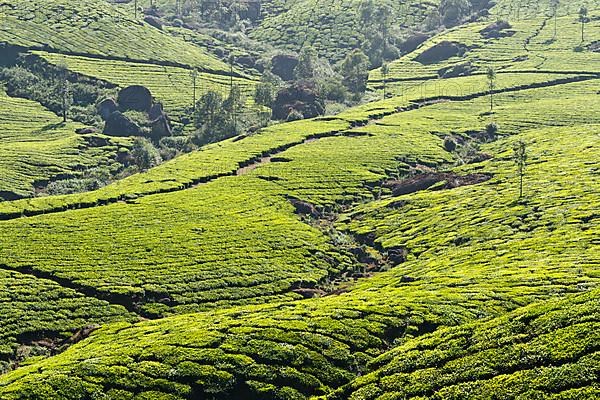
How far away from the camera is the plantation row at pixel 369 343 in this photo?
40.0 m

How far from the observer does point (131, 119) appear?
184000mm

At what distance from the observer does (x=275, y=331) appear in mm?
53000

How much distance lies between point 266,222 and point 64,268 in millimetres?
31125

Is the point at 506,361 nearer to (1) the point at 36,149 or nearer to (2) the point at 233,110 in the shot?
(1) the point at 36,149

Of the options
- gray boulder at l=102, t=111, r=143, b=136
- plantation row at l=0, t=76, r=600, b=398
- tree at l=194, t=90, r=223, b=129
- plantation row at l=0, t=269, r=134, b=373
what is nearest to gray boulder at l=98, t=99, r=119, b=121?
gray boulder at l=102, t=111, r=143, b=136

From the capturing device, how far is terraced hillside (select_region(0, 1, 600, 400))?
44.8 meters

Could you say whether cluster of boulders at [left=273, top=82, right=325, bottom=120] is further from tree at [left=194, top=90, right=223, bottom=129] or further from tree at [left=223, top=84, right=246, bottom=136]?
tree at [left=194, top=90, right=223, bottom=129]

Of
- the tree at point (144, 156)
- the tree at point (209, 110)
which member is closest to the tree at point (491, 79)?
the tree at point (209, 110)

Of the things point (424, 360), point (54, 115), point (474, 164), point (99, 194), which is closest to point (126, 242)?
point (99, 194)

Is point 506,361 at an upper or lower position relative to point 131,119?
lower

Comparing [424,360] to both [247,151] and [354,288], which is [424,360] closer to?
[354,288]

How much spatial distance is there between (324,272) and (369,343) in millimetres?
32845

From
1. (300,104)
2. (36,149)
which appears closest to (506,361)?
(36,149)

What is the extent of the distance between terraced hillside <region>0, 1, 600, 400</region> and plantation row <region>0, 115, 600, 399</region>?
0.16 metres
